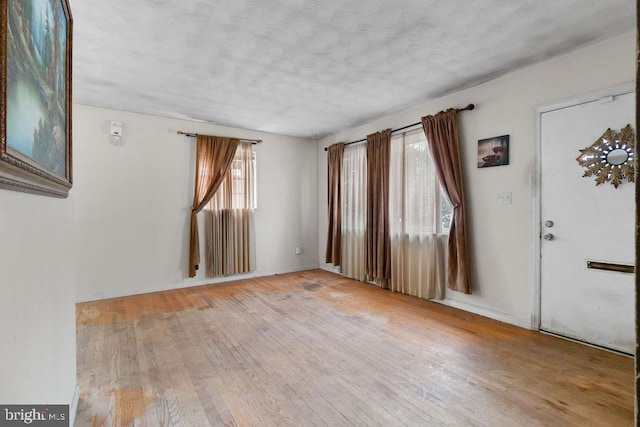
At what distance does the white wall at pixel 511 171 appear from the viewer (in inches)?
98.8

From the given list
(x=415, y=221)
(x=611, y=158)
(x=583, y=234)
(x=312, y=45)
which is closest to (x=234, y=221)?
(x=415, y=221)

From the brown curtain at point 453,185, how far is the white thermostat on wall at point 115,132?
4.10 meters

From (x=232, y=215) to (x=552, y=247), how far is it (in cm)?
413

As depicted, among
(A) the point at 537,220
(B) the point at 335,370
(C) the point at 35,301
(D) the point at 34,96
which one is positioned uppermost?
(D) the point at 34,96

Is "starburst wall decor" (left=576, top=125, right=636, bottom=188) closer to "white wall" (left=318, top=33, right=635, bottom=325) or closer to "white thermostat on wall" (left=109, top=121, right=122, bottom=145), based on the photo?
"white wall" (left=318, top=33, right=635, bottom=325)

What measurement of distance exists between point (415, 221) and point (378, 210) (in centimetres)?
62

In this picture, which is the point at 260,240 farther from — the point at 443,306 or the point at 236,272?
the point at 443,306

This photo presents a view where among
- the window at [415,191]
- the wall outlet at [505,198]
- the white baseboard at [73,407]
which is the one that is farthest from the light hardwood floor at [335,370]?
the wall outlet at [505,198]

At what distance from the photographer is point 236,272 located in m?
4.77

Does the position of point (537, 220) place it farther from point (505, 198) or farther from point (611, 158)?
point (611, 158)

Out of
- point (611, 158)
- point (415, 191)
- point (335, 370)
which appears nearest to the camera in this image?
point (335, 370)

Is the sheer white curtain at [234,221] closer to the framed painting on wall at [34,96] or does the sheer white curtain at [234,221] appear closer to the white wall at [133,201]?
the white wall at [133,201]

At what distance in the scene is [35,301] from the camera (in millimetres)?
1065

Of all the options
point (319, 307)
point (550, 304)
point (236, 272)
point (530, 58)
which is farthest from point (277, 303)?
point (530, 58)
